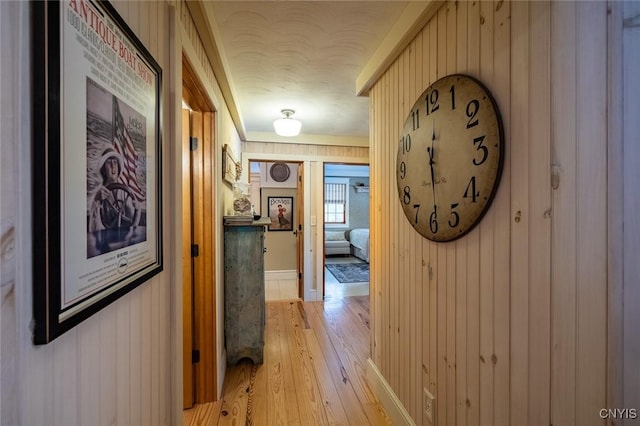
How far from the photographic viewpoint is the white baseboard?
154 cm

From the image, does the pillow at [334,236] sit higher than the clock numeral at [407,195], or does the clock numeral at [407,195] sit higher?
the clock numeral at [407,195]

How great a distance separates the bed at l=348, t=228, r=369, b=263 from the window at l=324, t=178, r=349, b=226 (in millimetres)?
1126

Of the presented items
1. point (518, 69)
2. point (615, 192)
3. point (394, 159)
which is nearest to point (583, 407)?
point (615, 192)

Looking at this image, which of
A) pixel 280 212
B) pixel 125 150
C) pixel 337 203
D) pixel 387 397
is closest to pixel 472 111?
pixel 125 150

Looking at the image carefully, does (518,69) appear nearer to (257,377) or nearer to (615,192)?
(615,192)

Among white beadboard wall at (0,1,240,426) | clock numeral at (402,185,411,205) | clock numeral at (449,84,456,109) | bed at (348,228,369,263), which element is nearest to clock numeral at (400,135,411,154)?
clock numeral at (402,185,411,205)

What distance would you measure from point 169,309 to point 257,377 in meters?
1.39

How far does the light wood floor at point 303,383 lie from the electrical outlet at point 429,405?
18.0 inches

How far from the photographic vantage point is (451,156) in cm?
113

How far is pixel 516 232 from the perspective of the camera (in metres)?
0.89

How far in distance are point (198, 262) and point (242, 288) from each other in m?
0.54

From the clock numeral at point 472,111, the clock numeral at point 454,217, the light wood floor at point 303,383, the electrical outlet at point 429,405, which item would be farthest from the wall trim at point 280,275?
the clock numeral at point 472,111

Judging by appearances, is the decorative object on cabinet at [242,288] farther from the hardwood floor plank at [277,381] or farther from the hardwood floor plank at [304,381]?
the hardwood floor plank at [304,381]

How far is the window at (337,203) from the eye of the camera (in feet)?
27.6
